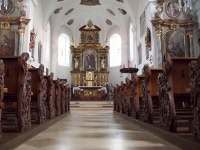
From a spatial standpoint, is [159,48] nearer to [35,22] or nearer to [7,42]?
[35,22]

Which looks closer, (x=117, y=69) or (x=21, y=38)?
(x=21, y=38)

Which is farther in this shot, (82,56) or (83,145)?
(82,56)

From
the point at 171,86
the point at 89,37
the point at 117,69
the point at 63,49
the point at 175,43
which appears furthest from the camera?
the point at 63,49

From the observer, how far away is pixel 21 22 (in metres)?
12.9

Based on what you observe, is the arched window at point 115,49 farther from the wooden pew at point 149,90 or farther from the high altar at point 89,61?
the wooden pew at point 149,90

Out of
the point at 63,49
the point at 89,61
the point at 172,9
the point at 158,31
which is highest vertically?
the point at 172,9

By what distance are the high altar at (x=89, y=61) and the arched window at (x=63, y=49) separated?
4.02 ft

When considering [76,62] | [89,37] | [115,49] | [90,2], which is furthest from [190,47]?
[76,62]

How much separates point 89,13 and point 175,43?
10849 mm

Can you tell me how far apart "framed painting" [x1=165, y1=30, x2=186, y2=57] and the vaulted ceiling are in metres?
5.03

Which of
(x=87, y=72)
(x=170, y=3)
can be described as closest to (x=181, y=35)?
(x=170, y=3)

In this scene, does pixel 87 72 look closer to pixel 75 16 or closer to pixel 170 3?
pixel 75 16

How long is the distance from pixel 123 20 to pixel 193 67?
747 inches

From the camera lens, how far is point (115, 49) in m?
23.2
